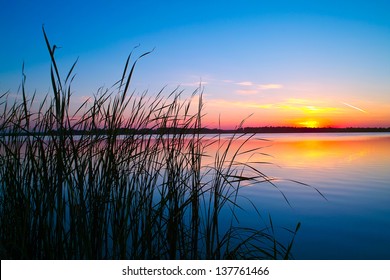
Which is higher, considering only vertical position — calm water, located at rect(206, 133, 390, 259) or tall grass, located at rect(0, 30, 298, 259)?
tall grass, located at rect(0, 30, 298, 259)

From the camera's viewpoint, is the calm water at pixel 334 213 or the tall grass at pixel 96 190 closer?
the tall grass at pixel 96 190

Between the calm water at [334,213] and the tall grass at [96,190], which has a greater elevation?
the tall grass at [96,190]

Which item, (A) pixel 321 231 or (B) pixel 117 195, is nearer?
(B) pixel 117 195

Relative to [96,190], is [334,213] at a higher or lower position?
lower

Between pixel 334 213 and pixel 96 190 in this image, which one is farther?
pixel 334 213

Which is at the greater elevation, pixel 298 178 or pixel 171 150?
pixel 171 150

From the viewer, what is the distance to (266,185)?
28.1 ft

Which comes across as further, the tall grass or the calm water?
the calm water
